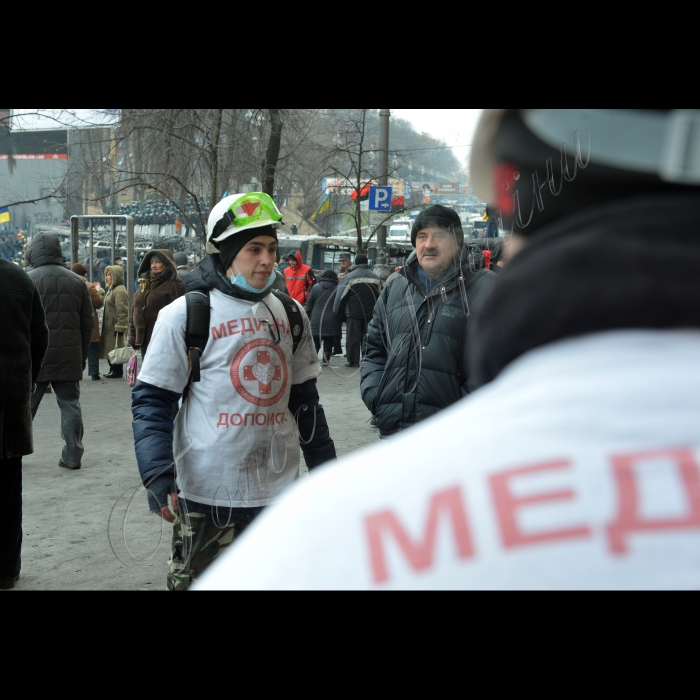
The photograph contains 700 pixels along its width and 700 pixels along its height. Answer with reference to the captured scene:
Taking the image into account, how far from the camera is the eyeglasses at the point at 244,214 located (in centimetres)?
325

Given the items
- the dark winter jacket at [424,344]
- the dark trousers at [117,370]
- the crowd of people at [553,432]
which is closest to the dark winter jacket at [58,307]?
the dark winter jacket at [424,344]

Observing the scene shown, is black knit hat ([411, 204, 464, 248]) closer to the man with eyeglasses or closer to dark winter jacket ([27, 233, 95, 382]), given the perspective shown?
the man with eyeglasses

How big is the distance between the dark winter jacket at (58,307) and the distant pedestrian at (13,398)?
7.62ft

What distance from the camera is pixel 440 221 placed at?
4.01 m

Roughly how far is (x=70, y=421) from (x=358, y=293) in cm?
274

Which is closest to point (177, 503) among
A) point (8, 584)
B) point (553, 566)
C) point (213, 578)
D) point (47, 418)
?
point (8, 584)

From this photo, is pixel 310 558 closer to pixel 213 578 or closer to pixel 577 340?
pixel 213 578

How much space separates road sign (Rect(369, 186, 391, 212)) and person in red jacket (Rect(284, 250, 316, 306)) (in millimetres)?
2281

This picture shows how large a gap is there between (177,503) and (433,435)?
251cm

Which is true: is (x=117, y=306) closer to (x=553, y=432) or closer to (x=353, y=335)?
(x=353, y=335)

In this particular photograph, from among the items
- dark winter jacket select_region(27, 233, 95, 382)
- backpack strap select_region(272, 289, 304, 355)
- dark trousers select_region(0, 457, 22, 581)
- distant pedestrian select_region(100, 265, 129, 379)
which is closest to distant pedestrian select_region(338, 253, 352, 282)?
distant pedestrian select_region(100, 265, 129, 379)

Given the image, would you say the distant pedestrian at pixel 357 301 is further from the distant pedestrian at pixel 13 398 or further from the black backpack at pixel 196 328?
the black backpack at pixel 196 328

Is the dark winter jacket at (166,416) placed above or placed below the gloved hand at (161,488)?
above

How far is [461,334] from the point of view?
3836 millimetres
